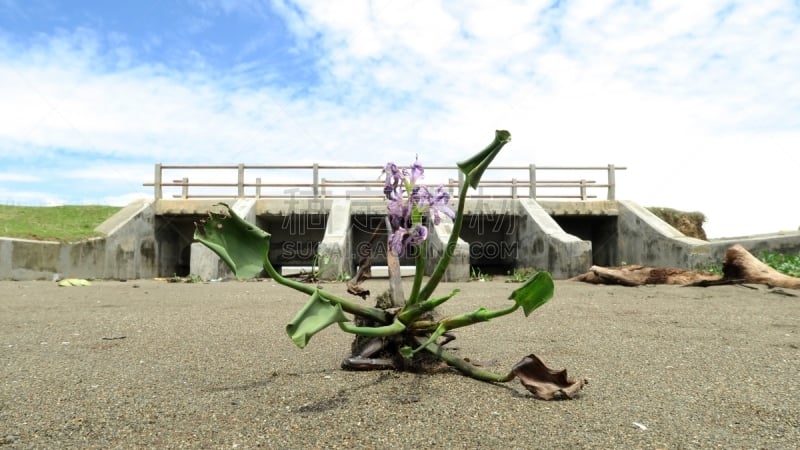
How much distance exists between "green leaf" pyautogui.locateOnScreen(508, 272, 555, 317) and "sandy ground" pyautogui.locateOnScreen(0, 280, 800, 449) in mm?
349

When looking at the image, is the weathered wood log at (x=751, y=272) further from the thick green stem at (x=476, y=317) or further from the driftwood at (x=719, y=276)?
the thick green stem at (x=476, y=317)

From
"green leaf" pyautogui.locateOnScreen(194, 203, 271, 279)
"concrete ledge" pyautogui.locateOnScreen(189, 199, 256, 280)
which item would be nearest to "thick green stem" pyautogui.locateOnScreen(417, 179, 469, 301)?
"green leaf" pyautogui.locateOnScreen(194, 203, 271, 279)

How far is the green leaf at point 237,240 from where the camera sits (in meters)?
1.91

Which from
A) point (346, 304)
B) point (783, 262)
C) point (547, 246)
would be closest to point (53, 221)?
point (547, 246)

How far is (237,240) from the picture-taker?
77.9 inches

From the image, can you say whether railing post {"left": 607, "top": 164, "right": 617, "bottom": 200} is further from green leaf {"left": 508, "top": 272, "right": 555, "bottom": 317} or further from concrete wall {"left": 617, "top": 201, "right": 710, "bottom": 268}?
green leaf {"left": 508, "top": 272, "right": 555, "bottom": 317}

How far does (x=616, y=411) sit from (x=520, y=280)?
788cm

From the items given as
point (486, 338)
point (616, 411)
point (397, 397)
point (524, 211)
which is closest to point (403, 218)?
point (397, 397)

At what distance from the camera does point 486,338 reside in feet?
10.4

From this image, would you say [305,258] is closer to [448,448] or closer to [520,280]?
[520,280]

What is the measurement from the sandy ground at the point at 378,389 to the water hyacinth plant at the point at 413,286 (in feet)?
0.26

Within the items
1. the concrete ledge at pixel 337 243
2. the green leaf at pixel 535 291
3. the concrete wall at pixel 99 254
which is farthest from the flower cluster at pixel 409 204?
the concrete wall at pixel 99 254

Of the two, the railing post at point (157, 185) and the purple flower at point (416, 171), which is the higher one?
the railing post at point (157, 185)

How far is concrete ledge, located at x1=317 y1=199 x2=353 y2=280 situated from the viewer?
29.0 feet
